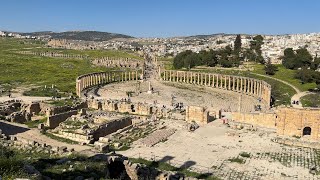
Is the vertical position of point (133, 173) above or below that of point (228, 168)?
above

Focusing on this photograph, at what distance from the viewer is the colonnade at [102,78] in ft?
285

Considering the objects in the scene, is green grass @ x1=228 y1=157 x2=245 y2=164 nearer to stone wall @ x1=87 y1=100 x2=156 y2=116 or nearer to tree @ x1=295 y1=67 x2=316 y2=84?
stone wall @ x1=87 y1=100 x2=156 y2=116

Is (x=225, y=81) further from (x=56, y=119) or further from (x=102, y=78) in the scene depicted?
(x=56, y=119)

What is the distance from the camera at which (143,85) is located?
10156cm

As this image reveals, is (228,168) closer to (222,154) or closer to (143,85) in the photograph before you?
(222,154)

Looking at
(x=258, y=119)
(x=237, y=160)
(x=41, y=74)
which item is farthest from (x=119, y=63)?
(x=237, y=160)

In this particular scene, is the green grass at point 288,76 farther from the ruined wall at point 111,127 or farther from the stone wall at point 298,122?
the ruined wall at point 111,127

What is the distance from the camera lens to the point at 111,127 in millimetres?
45438

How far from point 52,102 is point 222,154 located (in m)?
33.0

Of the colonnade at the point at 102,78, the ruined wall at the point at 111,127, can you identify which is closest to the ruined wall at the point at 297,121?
the ruined wall at the point at 111,127

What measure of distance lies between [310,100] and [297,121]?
23.3 meters

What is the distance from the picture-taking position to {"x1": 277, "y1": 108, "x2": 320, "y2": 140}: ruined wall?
140ft

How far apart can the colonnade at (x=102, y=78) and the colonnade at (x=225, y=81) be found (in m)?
9.91

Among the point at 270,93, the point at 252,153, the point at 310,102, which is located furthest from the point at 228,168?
the point at 270,93
